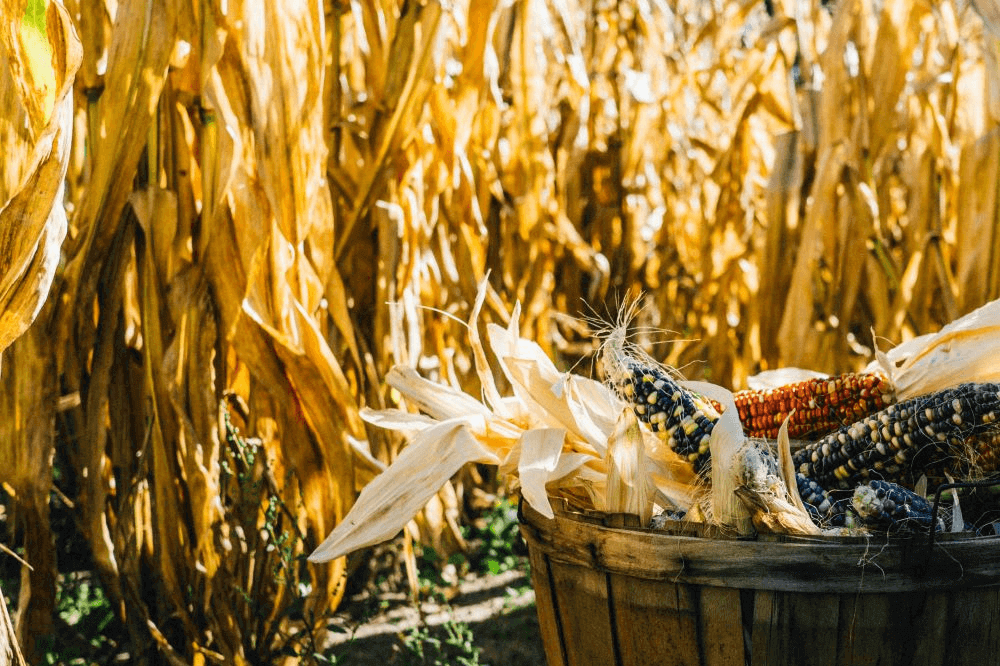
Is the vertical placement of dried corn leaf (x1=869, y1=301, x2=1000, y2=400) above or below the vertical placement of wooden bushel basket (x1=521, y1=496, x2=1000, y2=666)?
above

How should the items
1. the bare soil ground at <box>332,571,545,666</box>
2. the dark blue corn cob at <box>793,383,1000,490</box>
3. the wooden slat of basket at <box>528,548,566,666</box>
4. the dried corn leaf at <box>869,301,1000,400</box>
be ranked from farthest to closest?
the bare soil ground at <box>332,571,545,666</box>, the dried corn leaf at <box>869,301,1000,400</box>, the wooden slat of basket at <box>528,548,566,666</box>, the dark blue corn cob at <box>793,383,1000,490</box>

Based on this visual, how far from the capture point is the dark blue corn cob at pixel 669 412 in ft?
4.11

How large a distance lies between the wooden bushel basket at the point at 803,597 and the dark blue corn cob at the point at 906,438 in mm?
190

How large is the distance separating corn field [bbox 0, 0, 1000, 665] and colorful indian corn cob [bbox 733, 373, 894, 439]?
254mm

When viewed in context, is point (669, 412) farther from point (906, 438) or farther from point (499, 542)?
point (499, 542)

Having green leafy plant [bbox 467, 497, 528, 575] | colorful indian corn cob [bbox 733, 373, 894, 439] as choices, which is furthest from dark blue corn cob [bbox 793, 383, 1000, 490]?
green leafy plant [bbox 467, 497, 528, 575]

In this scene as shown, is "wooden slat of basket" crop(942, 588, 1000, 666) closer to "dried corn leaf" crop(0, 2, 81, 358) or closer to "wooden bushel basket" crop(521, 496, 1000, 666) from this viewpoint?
"wooden bushel basket" crop(521, 496, 1000, 666)

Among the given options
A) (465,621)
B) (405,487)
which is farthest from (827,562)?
(465,621)

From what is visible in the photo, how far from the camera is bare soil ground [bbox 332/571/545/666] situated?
82.9 inches

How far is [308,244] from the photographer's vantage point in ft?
5.87

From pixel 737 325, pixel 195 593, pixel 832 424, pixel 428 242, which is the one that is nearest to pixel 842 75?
pixel 737 325

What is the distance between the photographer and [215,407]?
5.55ft

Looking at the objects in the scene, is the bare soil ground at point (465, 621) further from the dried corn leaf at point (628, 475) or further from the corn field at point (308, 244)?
the dried corn leaf at point (628, 475)

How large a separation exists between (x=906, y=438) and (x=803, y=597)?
0.30 metres
